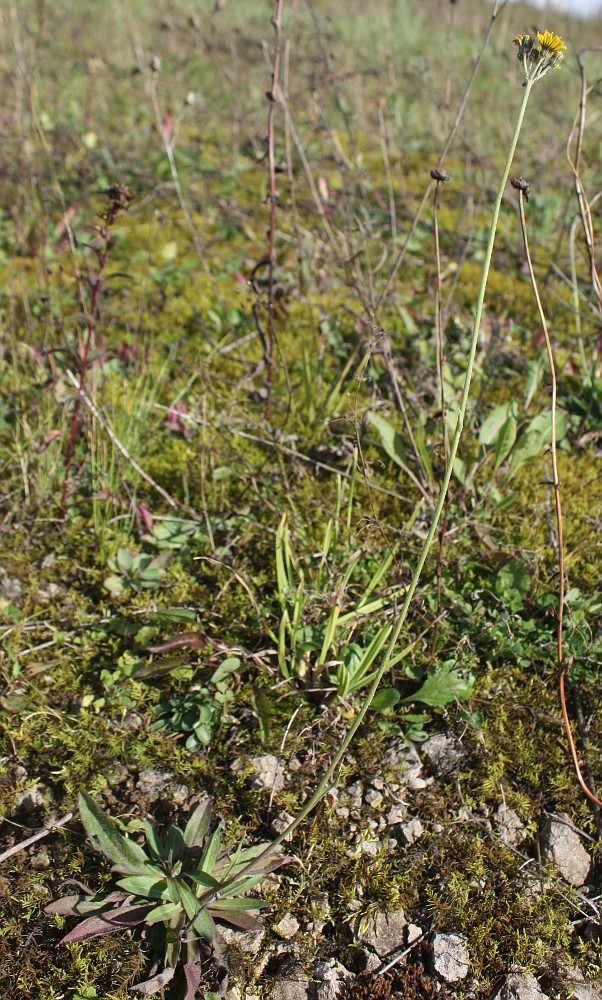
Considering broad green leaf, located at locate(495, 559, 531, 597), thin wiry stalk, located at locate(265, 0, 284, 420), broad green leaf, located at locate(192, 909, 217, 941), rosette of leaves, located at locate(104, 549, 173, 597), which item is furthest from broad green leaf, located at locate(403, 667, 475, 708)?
thin wiry stalk, located at locate(265, 0, 284, 420)

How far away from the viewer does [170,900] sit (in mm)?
1489

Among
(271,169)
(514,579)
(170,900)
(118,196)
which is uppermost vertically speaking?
(271,169)

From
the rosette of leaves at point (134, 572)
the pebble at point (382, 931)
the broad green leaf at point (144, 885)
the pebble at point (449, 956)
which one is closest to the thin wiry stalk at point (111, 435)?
the rosette of leaves at point (134, 572)

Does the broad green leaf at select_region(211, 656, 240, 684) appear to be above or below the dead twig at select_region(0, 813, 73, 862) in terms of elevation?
above

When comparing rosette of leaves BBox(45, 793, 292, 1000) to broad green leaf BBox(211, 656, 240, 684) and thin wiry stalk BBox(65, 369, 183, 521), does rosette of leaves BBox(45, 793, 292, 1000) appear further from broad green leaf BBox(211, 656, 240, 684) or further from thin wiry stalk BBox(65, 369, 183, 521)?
thin wiry stalk BBox(65, 369, 183, 521)

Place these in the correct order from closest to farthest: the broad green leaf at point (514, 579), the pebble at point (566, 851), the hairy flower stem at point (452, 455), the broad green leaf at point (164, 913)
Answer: the hairy flower stem at point (452, 455) < the broad green leaf at point (164, 913) < the pebble at point (566, 851) < the broad green leaf at point (514, 579)

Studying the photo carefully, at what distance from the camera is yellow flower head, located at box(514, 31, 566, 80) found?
3.28ft

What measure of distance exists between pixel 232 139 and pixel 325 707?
446 cm

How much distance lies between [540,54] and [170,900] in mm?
1686

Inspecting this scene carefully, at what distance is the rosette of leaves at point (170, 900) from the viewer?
1421mm

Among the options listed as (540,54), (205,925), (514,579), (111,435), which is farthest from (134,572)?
(540,54)

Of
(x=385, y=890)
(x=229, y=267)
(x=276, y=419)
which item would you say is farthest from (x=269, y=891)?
(x=229, y=267)

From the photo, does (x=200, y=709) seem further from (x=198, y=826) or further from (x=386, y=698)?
(x=386, y=698)

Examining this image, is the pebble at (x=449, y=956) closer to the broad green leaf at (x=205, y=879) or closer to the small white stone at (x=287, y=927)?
the small white stone at (x=287, y=927)
